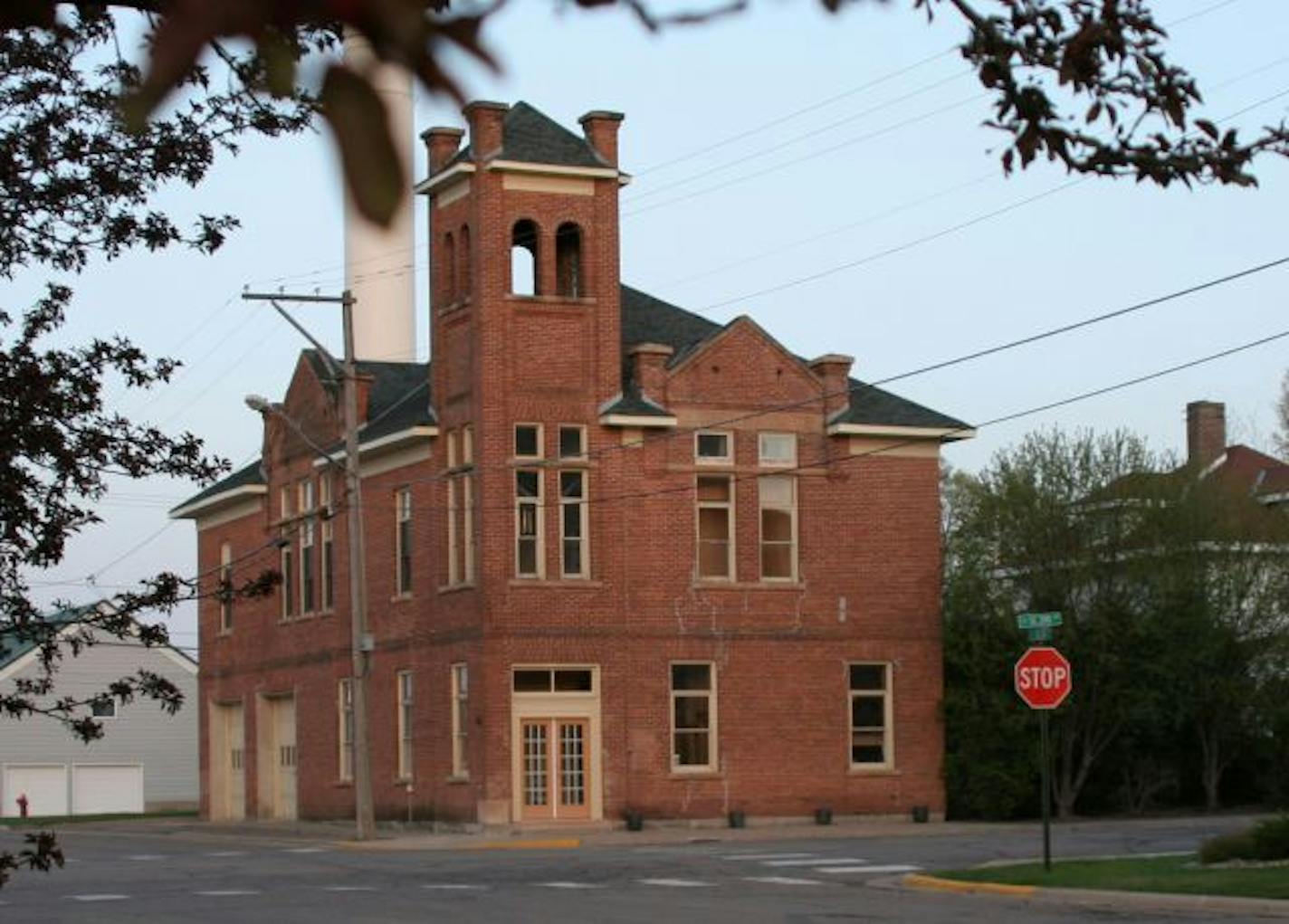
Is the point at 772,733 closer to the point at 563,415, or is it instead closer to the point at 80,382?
the point at 563,415

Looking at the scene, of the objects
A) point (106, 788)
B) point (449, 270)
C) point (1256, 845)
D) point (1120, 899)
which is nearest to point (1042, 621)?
point (1256, 845)

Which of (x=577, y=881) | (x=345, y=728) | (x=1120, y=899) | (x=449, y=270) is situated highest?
(x=449, y=270)

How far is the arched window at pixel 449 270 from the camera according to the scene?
151 feet

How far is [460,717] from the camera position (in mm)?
45094

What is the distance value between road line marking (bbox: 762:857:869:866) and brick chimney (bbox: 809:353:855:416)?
54.6 feet

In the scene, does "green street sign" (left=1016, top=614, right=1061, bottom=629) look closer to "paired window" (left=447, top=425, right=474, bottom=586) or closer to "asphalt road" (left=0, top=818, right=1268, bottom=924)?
"asphalt road" (left=0, top=818, right=1268, bottom=924)

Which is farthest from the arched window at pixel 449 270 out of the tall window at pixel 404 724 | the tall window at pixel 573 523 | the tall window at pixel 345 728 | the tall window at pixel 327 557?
the tall window at pixel 345 728

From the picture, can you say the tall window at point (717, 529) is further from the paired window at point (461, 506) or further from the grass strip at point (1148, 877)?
the grass strip at point (1148, 877)

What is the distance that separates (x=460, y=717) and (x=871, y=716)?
8828mm

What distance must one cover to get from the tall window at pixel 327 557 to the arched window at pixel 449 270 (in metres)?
6.78

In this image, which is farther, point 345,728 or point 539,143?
point 345,728

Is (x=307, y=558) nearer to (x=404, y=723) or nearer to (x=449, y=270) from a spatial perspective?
(x=404, y=723)

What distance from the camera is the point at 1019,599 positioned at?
48625 millimetres

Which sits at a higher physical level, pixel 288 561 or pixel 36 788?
pixel 288 561
